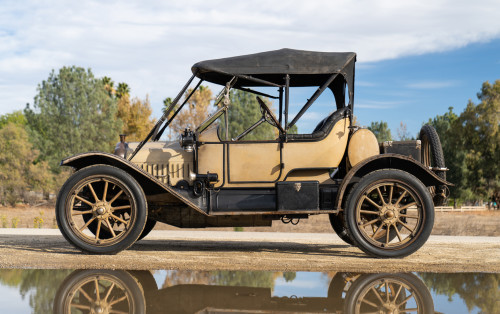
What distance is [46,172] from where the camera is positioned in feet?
130

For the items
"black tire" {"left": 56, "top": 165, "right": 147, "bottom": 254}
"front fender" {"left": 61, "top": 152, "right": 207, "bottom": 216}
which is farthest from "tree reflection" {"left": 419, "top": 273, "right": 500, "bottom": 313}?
"black tire" {"left": 56, "top": 165, "right": 147, "bottom": 254}

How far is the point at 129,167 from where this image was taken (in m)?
7.44

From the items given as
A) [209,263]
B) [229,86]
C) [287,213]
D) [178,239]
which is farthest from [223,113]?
[178,239]

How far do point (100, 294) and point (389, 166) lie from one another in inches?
178

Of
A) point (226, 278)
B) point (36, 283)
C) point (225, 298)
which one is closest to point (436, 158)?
point (226, 278)

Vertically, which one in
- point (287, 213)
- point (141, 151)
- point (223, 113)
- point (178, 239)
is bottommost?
point (178, 239)

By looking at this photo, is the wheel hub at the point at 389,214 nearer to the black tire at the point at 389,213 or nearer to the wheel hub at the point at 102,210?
the black tire at the point at 389,213

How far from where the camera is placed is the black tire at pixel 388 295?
13.7ft

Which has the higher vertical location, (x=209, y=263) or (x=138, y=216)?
(x=138, y=216)

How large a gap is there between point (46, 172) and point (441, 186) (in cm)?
3639

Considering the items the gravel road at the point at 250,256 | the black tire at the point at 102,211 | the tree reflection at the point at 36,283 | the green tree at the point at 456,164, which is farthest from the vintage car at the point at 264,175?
the green tree at the point at 456,164

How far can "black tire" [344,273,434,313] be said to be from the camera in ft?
13.7

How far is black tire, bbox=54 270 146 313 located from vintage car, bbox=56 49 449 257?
5.83 ft

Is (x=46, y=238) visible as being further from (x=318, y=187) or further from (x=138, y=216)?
(x=318, y=187)
